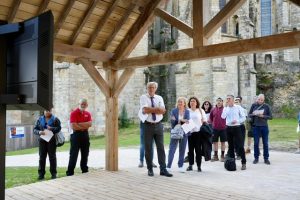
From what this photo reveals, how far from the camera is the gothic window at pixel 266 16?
33875 millimetres

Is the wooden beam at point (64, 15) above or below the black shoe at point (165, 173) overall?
above

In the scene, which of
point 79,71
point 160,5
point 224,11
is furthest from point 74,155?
point 79,71

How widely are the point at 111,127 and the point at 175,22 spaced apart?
2911 millimetres

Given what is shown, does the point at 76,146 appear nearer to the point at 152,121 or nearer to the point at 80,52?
the point at 152,121

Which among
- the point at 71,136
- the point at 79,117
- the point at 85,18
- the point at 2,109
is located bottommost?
the point at 71,136

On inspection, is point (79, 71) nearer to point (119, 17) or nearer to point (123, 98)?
point (123, 98)

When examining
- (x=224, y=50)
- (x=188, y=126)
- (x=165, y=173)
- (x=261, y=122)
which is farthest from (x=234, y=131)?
(x=224, y=50)

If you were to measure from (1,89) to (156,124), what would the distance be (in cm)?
478

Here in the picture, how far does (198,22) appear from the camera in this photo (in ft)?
22.5

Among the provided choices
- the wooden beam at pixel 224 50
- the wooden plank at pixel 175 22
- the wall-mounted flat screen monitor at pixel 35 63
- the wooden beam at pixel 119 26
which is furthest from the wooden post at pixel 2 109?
the wooden beam at pixel 119 26

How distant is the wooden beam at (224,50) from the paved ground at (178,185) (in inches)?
94.9

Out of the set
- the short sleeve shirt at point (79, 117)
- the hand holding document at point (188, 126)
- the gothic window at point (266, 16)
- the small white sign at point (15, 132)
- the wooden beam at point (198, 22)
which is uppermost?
the gothic window at point (266, 16)

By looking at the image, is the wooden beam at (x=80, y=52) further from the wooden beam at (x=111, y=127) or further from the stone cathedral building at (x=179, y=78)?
the stone cathedral building at (x=179, y=78)

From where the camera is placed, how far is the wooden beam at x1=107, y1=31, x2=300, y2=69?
5.66 metres
